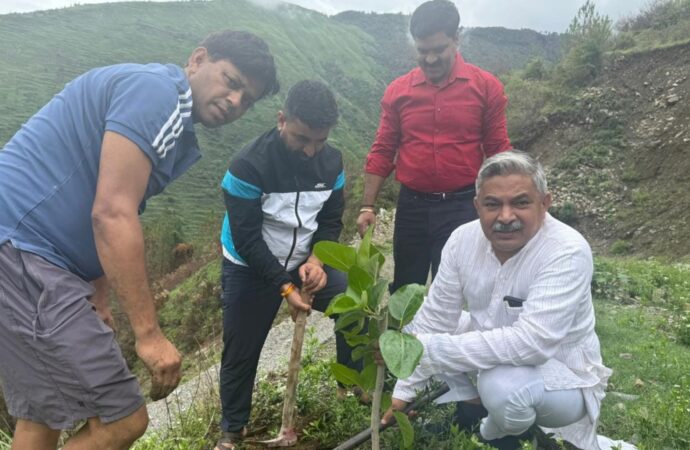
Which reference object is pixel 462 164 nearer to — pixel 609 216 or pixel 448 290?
pixel 448 290

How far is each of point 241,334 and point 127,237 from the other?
4.01ft

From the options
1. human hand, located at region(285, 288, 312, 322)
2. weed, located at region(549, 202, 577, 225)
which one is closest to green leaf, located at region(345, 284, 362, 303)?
human hand, located at region(285, 288, 312, 322)

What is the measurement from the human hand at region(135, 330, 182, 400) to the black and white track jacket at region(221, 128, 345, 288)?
88cm

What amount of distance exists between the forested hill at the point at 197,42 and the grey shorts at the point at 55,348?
1847cm

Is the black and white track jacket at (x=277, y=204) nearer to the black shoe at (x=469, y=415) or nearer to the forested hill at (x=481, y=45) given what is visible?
the black shoe at (x=469, y=415)

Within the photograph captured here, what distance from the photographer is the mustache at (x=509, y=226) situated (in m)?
2.18

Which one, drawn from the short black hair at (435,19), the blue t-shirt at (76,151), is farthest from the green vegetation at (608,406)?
the short black hair at (435,19)

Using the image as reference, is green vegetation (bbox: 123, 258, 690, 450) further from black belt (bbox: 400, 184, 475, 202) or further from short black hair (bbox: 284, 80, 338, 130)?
short black hair (bbox: 284, 80, 338, 130)

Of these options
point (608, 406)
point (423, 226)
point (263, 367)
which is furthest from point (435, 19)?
point (263, 367)

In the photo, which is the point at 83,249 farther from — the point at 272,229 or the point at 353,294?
the point at 272,229

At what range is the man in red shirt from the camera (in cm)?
320

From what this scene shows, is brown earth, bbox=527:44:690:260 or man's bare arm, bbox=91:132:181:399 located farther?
brown earth, bbox=527:44:690:260

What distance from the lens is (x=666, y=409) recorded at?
2.45m

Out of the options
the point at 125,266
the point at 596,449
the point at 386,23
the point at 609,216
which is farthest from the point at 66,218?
the point at 386,23
